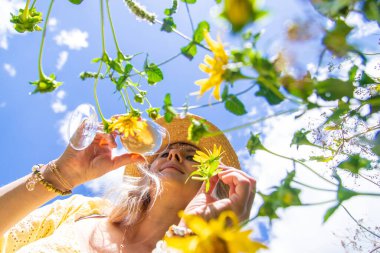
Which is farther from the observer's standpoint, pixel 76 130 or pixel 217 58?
pixel 76 130

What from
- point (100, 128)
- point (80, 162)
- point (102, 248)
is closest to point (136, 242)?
point (102, 248)

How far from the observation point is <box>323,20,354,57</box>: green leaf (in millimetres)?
299

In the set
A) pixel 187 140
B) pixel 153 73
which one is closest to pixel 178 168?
pixel 187 140

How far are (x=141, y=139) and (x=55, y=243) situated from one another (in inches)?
27.5

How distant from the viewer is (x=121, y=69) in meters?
0.54

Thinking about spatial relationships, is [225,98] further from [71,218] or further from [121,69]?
[71,218]

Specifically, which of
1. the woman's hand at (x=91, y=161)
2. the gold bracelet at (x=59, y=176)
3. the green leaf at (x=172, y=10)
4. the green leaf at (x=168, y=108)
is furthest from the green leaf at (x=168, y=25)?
the gold bracelet at (x=59, y=176)

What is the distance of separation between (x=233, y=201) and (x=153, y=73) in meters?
0.31

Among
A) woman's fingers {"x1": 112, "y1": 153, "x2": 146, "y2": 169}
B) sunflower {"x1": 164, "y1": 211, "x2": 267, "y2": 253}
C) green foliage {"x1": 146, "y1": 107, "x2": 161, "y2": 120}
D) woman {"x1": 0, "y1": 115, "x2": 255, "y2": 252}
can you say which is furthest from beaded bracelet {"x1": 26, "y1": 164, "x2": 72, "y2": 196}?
sunflower {"x1": 164, "y1": 211, "x2": 267, "y2": 253}

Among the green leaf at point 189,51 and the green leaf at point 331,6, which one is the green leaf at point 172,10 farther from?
the green leaf at point 331,6

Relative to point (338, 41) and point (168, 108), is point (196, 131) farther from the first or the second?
point (338, 41)

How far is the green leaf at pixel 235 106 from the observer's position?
1.32 ft

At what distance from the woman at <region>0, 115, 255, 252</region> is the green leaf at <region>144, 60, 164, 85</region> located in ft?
0.79

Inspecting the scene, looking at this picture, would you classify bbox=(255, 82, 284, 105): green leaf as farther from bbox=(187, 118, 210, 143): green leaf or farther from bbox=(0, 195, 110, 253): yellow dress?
bbox=(0, 195, 110, 253): yellow dress
